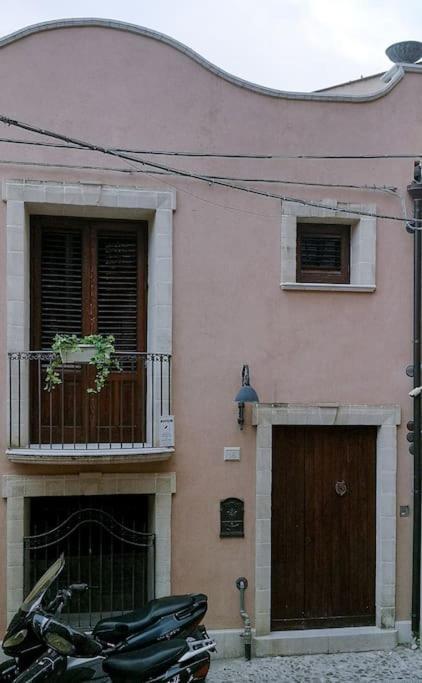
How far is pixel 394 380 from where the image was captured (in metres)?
8.13

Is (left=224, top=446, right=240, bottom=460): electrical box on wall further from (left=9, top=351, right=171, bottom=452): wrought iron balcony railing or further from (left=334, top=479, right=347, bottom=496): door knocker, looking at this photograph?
(left=334, top=479, right=347, bottom=496): door knocker

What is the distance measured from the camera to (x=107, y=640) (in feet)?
20.7

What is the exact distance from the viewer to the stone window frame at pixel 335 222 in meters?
7.93

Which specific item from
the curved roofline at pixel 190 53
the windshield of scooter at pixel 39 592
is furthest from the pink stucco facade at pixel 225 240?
the windshield of scooter at pixel 39 592

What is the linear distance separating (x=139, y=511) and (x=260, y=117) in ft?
15.4

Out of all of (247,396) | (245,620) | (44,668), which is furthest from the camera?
(245,620)

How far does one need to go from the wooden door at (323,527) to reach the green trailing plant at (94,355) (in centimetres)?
211

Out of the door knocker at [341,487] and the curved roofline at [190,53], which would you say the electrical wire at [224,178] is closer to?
the curved roofline at [190,53]

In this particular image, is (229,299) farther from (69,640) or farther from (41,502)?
(69,640)

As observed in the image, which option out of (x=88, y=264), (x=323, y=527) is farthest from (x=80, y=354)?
(x=323, y=527)

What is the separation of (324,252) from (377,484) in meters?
2.78

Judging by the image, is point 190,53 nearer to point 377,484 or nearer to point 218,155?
point 218,155

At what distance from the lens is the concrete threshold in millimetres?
7762

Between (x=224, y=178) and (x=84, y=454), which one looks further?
(x=224, y=178)
